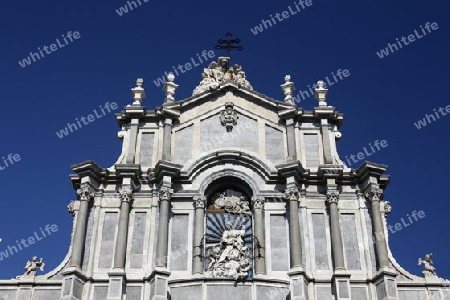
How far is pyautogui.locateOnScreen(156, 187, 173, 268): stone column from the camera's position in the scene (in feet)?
63.2

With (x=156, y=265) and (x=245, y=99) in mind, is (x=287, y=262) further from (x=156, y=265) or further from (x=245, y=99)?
(x=245, y=99)

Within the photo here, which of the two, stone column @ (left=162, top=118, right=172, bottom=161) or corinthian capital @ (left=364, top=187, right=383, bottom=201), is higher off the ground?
stone column @ (left=162, top=118, right=172, bottom=161)

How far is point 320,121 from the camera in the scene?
22.6 metres

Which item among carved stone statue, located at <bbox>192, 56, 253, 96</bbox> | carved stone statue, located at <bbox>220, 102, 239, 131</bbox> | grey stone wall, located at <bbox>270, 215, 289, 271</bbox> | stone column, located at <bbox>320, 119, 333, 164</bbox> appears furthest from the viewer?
carved stone statue, located at <bbox>192, 56, 253, 96</bbox>

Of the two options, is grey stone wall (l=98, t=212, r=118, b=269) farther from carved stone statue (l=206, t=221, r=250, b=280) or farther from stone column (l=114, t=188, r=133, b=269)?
carved stone statue (l=206, t=221, r=250, b=280)

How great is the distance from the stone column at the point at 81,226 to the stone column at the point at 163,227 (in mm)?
2188

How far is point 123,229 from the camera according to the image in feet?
65.0

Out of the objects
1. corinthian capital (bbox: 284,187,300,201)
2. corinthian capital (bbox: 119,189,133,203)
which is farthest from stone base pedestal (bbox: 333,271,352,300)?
corinthian capital (bbox: 119,189,133,203)

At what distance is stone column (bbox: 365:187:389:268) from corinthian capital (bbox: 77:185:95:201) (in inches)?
332

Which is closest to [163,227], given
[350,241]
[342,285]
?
[342,285]

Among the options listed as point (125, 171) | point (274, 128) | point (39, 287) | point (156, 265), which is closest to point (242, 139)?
point (274, 128)

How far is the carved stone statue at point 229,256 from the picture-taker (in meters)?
19.0

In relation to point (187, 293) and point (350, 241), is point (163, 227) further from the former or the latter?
point (350, 241)

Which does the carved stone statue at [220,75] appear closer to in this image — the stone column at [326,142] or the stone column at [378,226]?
the stone column at [326,142]
